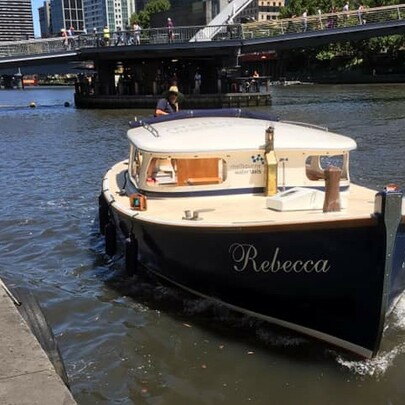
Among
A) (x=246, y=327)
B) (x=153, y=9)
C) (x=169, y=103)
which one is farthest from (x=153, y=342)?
(x=153, y=9)

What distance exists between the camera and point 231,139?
353 inches

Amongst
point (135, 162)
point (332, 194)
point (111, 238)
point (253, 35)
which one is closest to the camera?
point (332, 194)

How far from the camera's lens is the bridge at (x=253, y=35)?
47125mm

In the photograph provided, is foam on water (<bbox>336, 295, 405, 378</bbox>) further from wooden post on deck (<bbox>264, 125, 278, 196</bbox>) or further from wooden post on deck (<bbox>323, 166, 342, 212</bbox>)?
wooden post on deck (<bbox>264, 125, 278, 196</bbox>)

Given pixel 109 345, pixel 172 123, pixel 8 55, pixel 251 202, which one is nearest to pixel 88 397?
pixel 109 345

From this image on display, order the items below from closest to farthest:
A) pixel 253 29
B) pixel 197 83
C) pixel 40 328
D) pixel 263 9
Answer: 1. pixel 40 328
2. pixel 253 29
3. pixel 197 83
4. pixel 263 9

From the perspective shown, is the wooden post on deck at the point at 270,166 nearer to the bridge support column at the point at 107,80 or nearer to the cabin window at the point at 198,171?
the cabin window at the point at 198,171

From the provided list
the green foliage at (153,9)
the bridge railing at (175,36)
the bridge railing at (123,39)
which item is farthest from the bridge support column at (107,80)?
the green foliage at (153,9)

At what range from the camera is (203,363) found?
283 inches

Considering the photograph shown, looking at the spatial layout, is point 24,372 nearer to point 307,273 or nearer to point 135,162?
point 307,273

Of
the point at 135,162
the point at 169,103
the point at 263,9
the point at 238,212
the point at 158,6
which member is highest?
the point at 158,6

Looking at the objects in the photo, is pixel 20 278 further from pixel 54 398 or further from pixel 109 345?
pixel 54 398

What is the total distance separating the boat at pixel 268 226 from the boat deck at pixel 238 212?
0.05 ft

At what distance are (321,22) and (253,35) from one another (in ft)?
19.0
